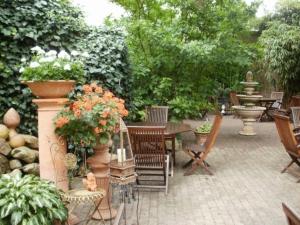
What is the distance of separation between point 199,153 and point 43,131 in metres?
3.33

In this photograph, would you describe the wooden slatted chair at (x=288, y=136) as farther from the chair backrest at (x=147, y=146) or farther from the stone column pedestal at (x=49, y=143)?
the stone column pedestal at (x=49, y=143)

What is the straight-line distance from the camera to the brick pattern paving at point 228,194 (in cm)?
457

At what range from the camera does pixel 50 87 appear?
406 centimetres

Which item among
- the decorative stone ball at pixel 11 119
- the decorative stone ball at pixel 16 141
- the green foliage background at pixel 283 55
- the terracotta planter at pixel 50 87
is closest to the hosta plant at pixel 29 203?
the terracotta planter at pixel 50 87

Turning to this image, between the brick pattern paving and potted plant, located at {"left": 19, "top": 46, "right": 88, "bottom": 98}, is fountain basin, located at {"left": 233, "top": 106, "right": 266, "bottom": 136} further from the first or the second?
potted plant, located at {"left": 19, "top": 46, "right": 88, "bottom": 98}

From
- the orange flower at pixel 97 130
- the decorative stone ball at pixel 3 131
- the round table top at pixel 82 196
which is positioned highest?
the orange flower at pixel 97 130

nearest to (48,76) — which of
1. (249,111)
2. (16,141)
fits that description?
(16,141)

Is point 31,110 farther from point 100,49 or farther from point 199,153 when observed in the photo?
point 199,153

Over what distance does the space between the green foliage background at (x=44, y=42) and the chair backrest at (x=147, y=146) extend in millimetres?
1562

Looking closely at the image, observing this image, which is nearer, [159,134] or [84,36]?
[159,134]

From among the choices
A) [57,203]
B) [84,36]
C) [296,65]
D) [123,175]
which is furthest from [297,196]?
[296,65]

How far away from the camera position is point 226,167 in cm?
710

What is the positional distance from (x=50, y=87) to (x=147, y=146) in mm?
1988

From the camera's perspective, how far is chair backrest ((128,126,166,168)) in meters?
5.48
